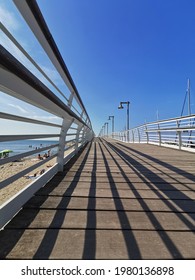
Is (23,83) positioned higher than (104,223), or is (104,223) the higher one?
(23,83)

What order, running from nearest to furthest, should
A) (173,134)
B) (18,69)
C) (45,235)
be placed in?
(18,69) < (45,235) < (173,134)

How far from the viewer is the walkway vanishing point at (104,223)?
3.61 feet

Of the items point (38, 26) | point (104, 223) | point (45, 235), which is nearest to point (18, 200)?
point (45, 235)

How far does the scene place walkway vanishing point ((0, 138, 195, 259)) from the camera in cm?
110

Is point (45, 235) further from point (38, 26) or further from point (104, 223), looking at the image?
point (38, 26)

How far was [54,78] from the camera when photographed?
2236mm

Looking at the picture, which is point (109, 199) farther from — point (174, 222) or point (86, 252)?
point (86, 252)

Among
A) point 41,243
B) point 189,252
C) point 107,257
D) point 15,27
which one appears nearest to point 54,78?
point 15,27

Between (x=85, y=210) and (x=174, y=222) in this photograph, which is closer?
(x=174, y=222)

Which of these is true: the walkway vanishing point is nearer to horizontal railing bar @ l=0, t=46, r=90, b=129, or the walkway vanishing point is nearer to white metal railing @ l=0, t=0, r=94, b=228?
white metal railing @ l=0, t=0, r=94, b=228

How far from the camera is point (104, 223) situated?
1.40 m

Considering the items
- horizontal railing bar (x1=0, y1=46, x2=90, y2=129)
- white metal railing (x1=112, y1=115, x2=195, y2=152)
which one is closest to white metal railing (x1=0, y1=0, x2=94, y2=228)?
horizontal railing bar (x1=0, y1=46, x2=90, y2=129)

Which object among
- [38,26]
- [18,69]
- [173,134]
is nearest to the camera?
[18,69]
